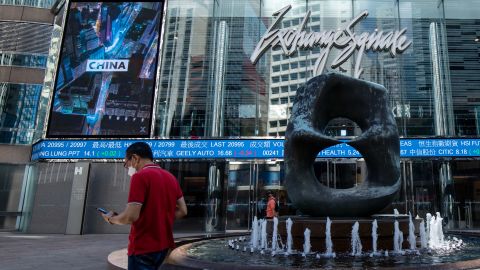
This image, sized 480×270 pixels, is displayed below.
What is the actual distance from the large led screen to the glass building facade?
731 mm

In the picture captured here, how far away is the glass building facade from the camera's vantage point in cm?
1752

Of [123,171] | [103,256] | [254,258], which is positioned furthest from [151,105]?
[254,258]

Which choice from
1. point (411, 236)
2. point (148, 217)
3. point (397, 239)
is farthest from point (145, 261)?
point (411, 236)

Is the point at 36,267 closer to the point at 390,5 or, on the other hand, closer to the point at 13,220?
the point at 13,220

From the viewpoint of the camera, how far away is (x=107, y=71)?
19.1 metres

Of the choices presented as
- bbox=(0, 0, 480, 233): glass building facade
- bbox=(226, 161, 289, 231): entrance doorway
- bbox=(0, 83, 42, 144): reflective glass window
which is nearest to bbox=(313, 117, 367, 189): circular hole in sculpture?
bbox=(0, 0, 480, 233): glass building facade

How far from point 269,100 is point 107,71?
25.7 feet

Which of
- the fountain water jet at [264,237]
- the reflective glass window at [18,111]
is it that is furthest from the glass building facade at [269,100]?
the fountain water jet at [264,237]

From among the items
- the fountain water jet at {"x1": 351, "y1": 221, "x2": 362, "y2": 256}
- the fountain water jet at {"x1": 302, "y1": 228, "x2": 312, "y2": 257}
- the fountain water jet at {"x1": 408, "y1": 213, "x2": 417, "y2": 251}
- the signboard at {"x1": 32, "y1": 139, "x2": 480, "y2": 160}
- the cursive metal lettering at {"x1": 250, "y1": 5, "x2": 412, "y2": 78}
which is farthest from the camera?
the cursive metal lettering at {"x1": 250, "y1": 5, "x2": 412, "y2": 78}

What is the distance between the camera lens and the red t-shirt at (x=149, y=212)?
9.35 ft

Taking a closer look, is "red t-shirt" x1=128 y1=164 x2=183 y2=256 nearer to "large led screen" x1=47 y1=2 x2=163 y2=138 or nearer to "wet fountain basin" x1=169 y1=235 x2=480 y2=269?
"wet fountain basin" x1=169 y1=235 x2=480 y2=269

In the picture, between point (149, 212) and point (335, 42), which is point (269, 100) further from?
point (149, 212)

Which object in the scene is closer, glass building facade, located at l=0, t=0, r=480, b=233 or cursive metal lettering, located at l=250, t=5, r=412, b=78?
glass building facade, located at l=0, t=0, r=480, b=233

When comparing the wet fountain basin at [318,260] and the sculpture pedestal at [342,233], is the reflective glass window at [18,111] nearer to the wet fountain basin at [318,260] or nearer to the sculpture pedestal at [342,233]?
the wet fountain basin at [318,260]
